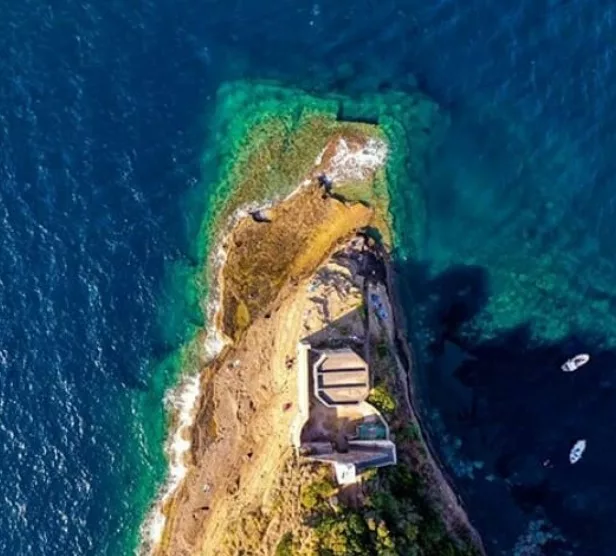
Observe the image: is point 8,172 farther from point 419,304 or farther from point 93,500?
point 419,304

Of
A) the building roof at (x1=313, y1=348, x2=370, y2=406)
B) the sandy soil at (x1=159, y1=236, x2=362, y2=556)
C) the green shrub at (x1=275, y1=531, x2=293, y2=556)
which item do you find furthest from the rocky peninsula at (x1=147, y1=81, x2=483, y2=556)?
the green shrub at (x1=275, y1=531, x2=293, y2=556)

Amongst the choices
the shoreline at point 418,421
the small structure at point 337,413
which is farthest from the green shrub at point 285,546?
the shoreline at point 418,421

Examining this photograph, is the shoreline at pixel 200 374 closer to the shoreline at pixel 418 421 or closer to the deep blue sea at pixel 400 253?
the deep blue sea at pixel 400 253

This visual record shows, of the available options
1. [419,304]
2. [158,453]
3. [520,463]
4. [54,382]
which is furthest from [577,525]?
[54,382]

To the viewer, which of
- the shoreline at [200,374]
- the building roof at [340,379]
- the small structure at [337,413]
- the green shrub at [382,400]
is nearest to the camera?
the small structure at [337,413]

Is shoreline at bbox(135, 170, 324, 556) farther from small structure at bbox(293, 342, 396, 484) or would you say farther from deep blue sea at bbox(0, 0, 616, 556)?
small structure at bbox(293, 342, 396, 484)

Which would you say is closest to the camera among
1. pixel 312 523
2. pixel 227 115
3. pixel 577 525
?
pixel 312 523

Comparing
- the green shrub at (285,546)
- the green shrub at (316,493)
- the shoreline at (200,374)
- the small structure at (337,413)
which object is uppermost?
the shoreline at (200,374)
